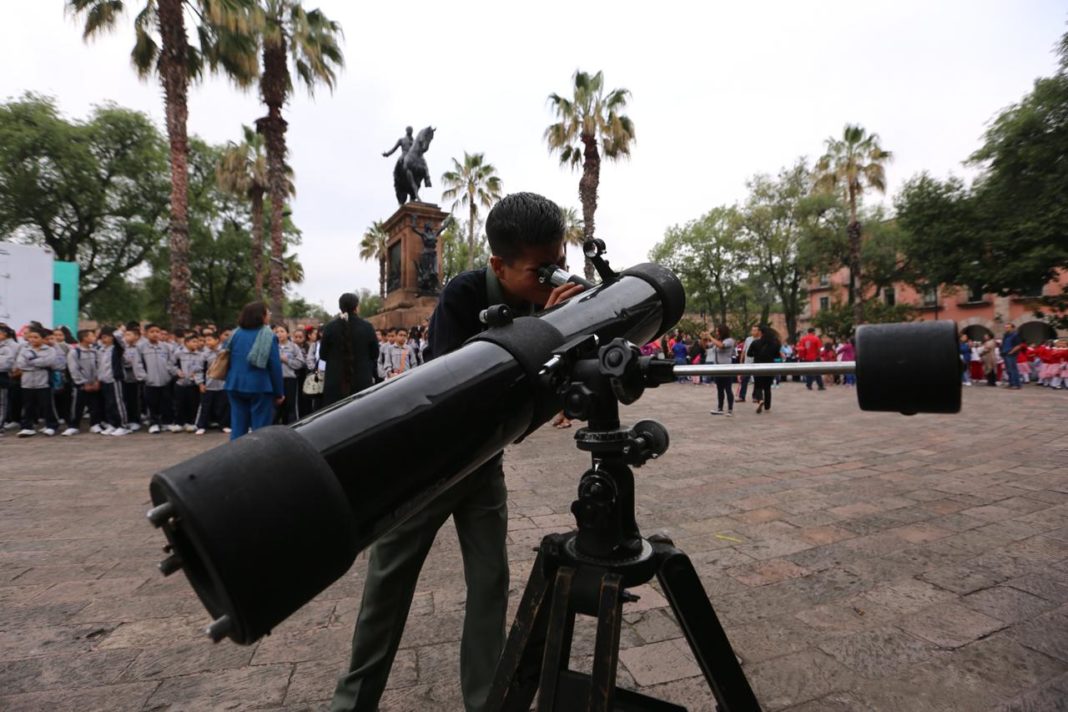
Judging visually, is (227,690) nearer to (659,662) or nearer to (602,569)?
(659,662)

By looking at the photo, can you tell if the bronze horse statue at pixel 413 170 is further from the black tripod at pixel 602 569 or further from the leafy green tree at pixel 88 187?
the black tripod at pixel 602 569

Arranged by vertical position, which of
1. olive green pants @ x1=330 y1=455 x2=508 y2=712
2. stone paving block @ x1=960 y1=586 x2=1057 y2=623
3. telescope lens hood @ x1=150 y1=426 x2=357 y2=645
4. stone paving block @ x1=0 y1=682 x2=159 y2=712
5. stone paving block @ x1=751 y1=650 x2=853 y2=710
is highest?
telescope lens hood @ x1=150 y1=426 x2=357 y2=645

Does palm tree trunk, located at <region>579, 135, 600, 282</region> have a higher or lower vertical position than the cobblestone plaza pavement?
higher

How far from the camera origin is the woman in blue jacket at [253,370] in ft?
20.3

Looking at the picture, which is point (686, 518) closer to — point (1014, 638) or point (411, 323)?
point (1014, 638)

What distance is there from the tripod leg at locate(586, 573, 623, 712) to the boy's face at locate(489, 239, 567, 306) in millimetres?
822

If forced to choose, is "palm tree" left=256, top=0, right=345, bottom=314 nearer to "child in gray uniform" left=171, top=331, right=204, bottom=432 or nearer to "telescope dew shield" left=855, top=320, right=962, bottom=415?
"child in gray uniform" left=171, top=331, right=204, bottom=432

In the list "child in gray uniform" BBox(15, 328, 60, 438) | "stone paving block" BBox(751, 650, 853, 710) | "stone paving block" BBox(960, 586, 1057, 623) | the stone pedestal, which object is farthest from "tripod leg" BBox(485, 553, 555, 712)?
the stone pedestal

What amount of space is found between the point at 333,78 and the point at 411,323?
8676 mm

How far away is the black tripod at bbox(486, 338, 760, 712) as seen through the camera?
1.02 metres

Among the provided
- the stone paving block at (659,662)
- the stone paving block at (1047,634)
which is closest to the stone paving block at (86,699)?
the stone paving block at (659,662)

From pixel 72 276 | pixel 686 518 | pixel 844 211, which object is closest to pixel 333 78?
pixel 72 276

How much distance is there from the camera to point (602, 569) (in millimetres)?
1074

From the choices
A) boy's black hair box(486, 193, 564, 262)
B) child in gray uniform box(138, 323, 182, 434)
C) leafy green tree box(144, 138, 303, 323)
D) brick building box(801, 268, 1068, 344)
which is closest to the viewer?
boy's black hair box(486, 193, 564, 262)
